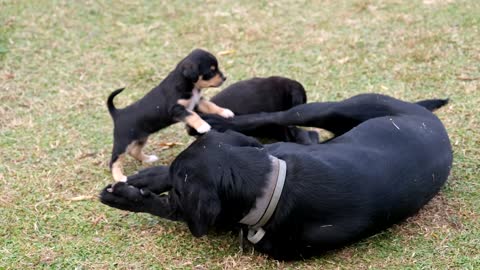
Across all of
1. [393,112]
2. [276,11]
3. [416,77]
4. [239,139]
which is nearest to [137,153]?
[239,139]

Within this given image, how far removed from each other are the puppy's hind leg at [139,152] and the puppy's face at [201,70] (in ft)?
1.80

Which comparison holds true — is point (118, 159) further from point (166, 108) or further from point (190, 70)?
point (190, 70)

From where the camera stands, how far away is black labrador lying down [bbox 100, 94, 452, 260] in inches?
137

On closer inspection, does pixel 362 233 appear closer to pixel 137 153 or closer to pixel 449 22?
pixel 137 153

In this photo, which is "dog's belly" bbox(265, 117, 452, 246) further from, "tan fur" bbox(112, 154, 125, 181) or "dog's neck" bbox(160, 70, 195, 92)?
"tan fur" bbox(112, 154, 125, 181)

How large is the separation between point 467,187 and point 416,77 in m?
1.86

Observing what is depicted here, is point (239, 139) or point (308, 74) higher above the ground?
point (239, 139)

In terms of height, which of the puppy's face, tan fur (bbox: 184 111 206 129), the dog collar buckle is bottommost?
the dog collar buckle

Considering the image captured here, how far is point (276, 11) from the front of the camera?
7.86 meters

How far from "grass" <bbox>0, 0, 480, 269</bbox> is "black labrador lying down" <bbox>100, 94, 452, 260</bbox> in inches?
7.8

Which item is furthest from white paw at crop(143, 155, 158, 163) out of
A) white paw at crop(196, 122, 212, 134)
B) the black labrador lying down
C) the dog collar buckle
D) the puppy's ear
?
the dog collar buckle

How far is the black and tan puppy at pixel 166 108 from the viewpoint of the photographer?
4535 mm

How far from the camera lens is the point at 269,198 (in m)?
3.48

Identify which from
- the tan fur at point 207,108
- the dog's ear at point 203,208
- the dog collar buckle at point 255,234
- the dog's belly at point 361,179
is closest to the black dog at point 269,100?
the tan fur at point 207,108
